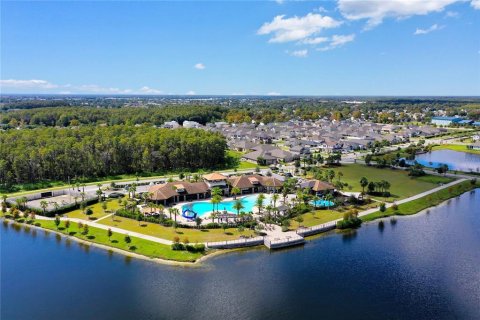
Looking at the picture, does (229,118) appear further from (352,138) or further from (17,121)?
(17,121)

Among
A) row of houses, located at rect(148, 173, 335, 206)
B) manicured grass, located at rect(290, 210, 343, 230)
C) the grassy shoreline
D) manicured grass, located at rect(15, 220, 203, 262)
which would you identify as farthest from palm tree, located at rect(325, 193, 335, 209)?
manicured grass, located at rect(15, 220, 203, 262)

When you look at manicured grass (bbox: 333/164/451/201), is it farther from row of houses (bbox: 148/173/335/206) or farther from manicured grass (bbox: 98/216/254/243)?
manicured grass (bbox: 98/216/254/243)

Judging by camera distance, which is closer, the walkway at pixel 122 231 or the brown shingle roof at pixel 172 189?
the walkway at pixel 122 231

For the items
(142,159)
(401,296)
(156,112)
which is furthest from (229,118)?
(401,296)

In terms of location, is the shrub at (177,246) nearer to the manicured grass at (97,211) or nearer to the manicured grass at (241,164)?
the manicured grass at (97,211)

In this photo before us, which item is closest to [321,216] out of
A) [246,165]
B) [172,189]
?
[172,189]

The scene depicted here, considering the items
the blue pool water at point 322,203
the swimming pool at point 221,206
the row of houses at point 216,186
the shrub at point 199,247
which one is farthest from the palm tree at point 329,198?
the shrub at point 199,247

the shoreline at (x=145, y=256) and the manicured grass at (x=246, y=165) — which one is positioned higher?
the manicured grass at (x=246, y=165)
